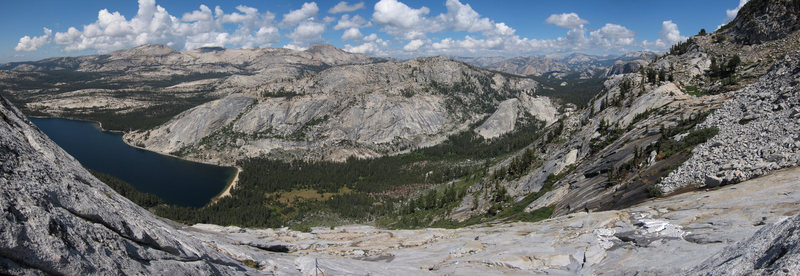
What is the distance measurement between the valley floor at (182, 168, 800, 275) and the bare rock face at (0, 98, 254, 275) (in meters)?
5.50

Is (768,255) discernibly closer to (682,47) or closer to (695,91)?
(695,91)

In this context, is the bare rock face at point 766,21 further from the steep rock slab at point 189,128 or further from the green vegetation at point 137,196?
the steep rock slab at point 189,128

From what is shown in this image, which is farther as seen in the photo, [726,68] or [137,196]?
[137,196]

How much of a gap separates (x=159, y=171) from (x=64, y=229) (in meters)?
174

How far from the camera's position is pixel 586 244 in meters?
19.4

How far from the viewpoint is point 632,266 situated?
49.9 ft

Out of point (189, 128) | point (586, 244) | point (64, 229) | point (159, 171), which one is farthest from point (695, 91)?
point (189, 128)

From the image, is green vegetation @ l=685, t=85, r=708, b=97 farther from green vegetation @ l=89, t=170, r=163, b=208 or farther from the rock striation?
green vegetation @ l=89, t=170, r=163, b=208

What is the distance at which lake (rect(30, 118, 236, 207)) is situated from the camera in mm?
124375

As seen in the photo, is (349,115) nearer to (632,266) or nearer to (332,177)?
(332,177)

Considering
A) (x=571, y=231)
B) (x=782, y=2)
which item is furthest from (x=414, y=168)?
(x=571, y=231)

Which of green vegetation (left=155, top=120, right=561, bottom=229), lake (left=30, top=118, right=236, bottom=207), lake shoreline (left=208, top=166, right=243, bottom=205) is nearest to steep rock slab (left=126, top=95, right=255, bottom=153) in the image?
lake (left=30, top=118, right=236, bottom=207)

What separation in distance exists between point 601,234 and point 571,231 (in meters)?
2.51

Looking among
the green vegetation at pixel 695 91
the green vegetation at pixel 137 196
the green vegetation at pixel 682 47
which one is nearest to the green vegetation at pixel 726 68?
the green vegetation at pixel 695 91
